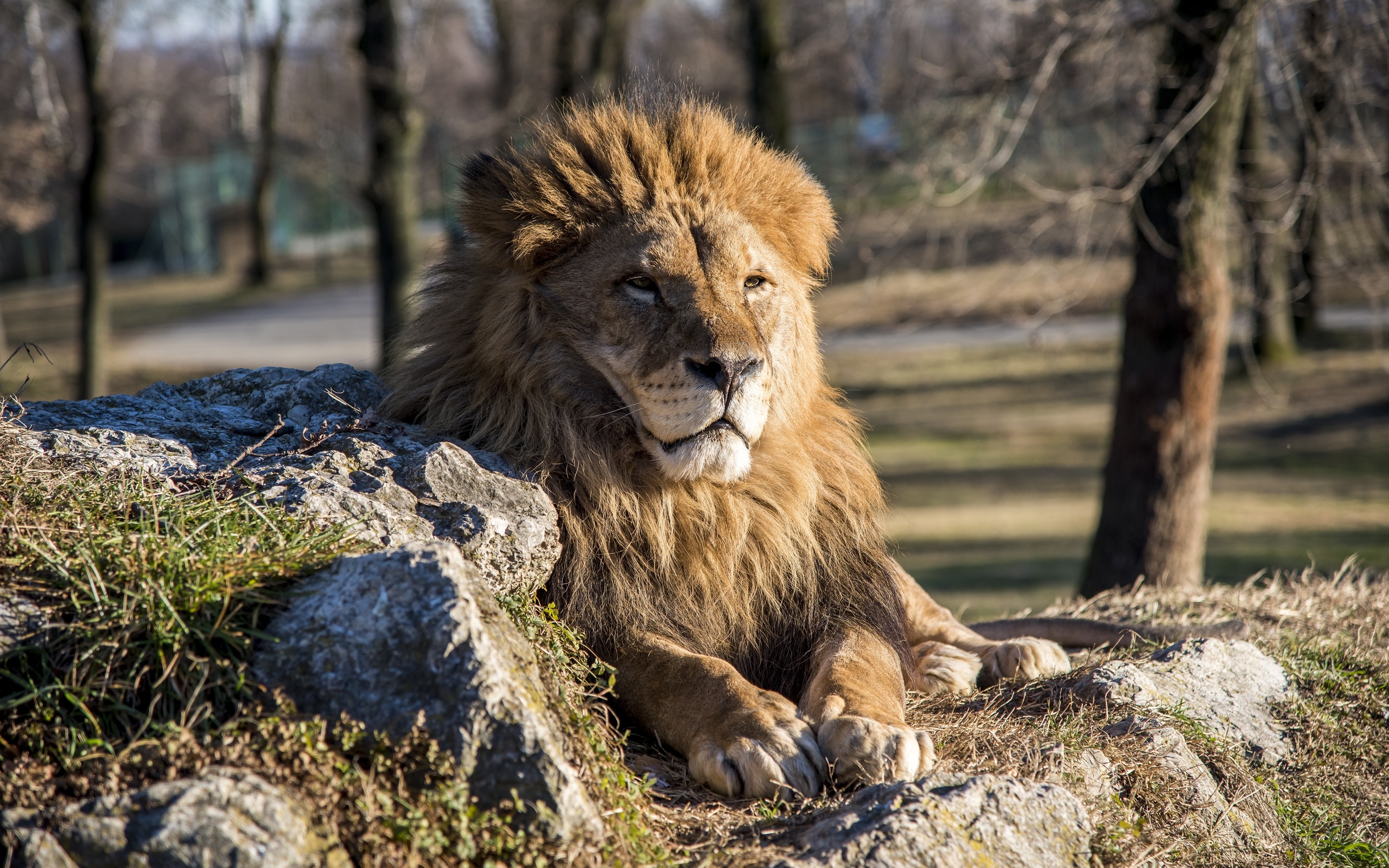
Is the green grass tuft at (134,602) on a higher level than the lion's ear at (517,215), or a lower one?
lower

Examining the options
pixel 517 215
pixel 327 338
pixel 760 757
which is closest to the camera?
pixel 760 757

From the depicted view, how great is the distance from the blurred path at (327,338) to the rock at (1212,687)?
13.6 meters

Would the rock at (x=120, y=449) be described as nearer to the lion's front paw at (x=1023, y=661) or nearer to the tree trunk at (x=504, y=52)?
the lion's front paw at (x=1023, y=661)

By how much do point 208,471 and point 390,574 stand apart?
0.89 metres

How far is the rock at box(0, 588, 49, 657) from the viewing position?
2.51 meters

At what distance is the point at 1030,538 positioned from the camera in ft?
40.6

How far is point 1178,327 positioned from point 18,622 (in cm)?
666

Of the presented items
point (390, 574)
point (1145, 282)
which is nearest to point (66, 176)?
point (1145, 282)

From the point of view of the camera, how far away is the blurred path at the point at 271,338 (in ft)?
69.5

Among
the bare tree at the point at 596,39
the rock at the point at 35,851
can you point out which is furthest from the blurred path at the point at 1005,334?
the rock at the point at 35,851

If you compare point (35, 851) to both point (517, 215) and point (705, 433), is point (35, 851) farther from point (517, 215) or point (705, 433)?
point (517, 215)

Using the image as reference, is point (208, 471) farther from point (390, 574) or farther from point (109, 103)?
point (109, 103)

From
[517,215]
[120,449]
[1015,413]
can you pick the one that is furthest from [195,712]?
[1015,413]

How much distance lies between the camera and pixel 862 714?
319cm
